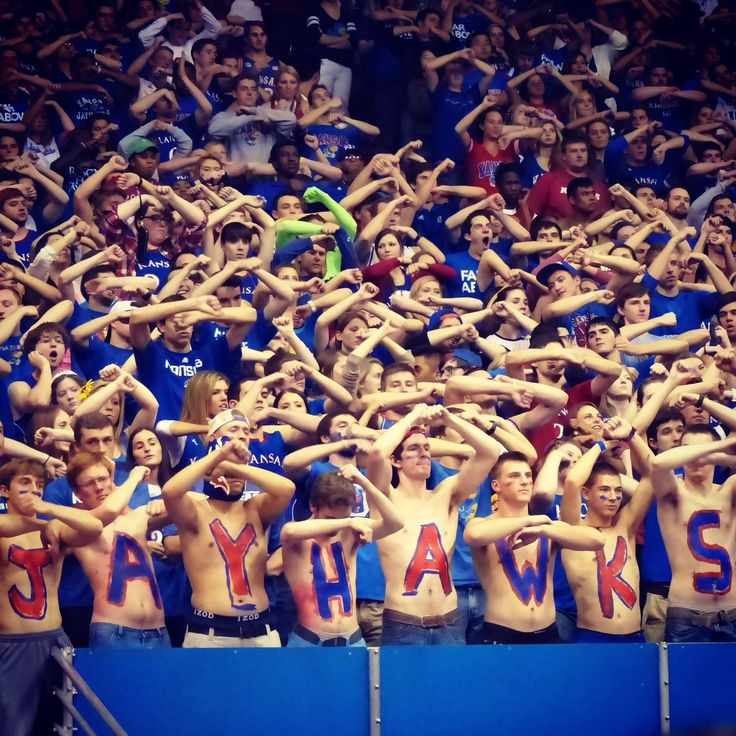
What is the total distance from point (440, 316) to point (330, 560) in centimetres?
281

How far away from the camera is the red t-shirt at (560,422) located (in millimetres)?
8539

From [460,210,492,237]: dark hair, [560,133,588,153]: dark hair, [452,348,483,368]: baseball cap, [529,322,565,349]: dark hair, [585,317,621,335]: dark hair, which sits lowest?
[452,348,483,368]: baseball cap

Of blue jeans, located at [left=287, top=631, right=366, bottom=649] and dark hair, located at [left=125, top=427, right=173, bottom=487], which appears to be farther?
dark hair, located at [left=125, top=427, right=173, bottom=487]

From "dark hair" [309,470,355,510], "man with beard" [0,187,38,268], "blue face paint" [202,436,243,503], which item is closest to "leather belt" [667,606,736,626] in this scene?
"dark hair" [309,470,355,510]

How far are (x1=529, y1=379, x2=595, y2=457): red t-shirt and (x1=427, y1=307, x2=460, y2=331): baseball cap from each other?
967 mm

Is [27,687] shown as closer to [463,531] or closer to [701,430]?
[463,531]

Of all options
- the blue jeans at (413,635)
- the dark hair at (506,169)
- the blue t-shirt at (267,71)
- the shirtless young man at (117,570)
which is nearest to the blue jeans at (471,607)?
the blue jeans at (413,635)

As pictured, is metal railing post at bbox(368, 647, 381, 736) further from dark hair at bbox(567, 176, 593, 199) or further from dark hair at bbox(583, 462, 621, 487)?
dark hair at bbox(567, 176, 593, 199)

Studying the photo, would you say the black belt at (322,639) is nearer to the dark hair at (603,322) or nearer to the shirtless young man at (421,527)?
the shirtless young man at (421,527)

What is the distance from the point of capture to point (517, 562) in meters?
7.38

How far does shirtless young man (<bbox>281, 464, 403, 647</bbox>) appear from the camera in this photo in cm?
703

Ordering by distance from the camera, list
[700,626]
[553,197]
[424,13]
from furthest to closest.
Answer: [424,13] < [553,197] < [700,626]

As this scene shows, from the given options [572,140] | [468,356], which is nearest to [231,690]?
[468,356]

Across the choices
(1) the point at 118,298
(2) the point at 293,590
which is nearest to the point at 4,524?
(2) the point at 293,590
